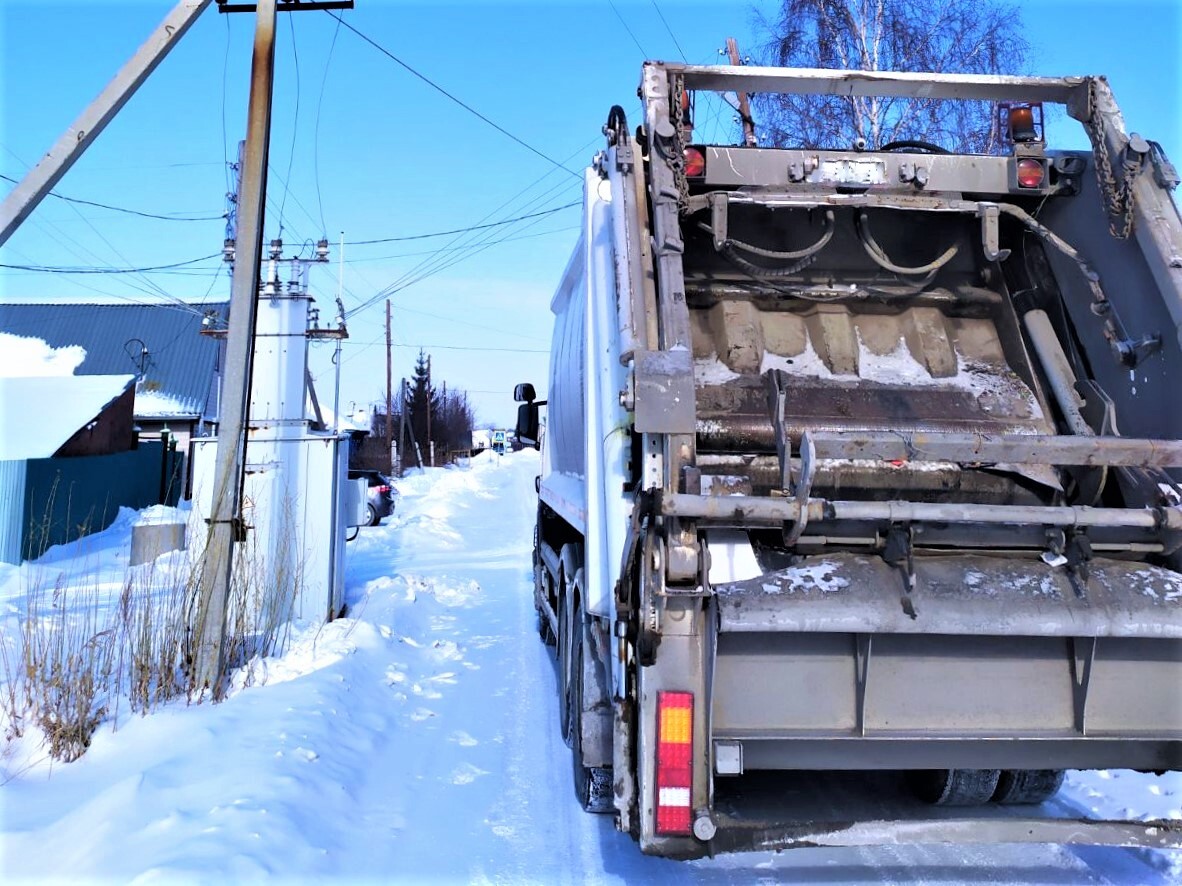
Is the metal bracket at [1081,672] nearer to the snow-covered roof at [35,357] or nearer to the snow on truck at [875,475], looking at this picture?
the snow on truck at [875,475]

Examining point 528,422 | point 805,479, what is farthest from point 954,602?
point 528,422

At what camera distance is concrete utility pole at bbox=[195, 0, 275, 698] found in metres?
5.27

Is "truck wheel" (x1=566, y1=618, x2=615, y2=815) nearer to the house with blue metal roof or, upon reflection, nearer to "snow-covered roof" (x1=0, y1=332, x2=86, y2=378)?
"snow-covered roof" (x1=0, y1=332, x2=86, y2=378)

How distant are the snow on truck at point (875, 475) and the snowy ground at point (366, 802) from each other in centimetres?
28

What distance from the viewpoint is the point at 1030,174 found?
161 inches

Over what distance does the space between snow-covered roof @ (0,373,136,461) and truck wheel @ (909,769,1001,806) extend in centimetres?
1383

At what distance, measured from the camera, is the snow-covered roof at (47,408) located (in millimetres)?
14211

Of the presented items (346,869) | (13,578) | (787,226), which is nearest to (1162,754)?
(787,226)

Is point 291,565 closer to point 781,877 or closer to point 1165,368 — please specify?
point 781,877

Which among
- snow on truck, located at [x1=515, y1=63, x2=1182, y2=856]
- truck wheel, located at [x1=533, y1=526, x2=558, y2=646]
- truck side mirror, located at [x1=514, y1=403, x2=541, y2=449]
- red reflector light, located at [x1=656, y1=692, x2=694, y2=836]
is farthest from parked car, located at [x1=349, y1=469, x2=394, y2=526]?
red reflector light, located at [x1=656, y1=692, x2=694, y2=836]

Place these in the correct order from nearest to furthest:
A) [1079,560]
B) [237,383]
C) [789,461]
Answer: [1079,560]
[789,461]
[237,383]

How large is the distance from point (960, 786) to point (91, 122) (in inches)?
245

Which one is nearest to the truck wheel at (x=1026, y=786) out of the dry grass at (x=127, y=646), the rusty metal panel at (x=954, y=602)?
the rusty metal panel at (x=954, y=602)

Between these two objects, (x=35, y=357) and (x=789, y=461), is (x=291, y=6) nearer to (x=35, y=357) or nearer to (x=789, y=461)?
(x=789, y=461)
